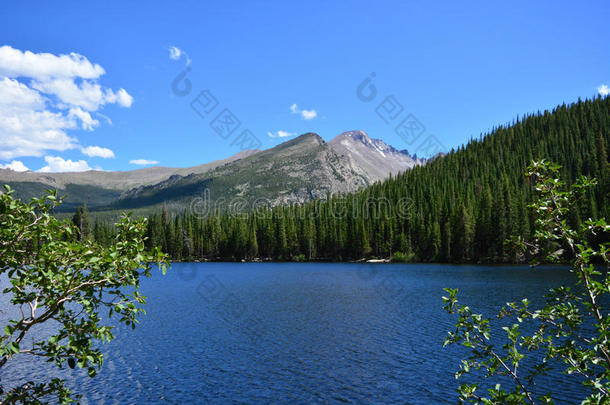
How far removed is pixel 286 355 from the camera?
1079 inches

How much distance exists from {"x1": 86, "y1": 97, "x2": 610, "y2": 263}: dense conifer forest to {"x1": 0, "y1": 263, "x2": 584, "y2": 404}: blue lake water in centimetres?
7495

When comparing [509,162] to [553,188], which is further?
[509,162]

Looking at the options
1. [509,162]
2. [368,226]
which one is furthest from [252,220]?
[509,162]

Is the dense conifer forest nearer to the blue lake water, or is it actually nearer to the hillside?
the hillside

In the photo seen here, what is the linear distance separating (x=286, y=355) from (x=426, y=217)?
124m

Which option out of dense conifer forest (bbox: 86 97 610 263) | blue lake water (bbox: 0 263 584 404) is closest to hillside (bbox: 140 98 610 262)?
dense conifer forest (bbox: 86 97 610 263)

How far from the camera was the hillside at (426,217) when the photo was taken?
119938mm

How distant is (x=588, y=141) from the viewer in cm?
17588

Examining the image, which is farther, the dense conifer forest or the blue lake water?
the dense conifer forest

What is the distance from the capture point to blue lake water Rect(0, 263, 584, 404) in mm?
20734

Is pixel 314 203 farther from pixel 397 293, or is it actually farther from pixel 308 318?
pixel 308 318

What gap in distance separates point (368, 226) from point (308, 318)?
4435 inches

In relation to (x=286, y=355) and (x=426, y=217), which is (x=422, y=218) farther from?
(x=286, y=355)

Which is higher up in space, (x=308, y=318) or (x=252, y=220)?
(x=252, y=220)
